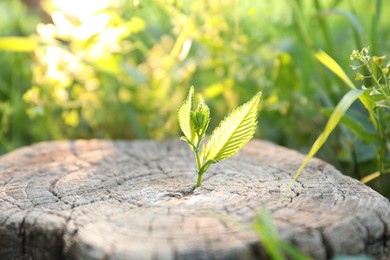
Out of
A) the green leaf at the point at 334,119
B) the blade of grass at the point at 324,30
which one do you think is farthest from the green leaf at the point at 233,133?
the blade of grass at the point at 324,30

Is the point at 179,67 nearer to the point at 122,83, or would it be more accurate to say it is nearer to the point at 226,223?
the point at 122,83

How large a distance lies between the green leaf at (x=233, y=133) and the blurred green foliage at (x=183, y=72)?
1.87ft

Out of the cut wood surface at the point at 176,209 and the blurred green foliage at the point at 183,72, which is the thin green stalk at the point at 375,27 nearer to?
the blurred green foliage at the point at 183,72

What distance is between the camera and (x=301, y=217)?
1.16 meters

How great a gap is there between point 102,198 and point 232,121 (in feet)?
1.11

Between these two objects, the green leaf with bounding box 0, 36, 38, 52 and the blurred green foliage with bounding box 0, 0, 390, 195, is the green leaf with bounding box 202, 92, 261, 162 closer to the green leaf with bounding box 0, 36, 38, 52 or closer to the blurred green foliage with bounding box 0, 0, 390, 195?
the blurred green foliage with bounding box 0, 0, 390, 195

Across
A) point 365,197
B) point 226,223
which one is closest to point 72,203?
point 226,223

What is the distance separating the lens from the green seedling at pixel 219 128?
1.28 meters

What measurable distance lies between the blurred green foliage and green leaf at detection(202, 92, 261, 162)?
1.87ft

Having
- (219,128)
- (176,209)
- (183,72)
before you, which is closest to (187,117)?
(219,128)

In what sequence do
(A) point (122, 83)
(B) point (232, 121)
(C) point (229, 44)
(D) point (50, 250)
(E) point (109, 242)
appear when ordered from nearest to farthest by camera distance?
(E) point (109, 242) < (D) point (50, 250) < (B) point (232, 121) < (C) point (229, 44) < (A) point (122, 83)

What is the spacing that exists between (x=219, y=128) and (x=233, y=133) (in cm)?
4

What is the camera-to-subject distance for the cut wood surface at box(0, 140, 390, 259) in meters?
1.07

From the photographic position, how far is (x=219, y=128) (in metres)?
1.31
